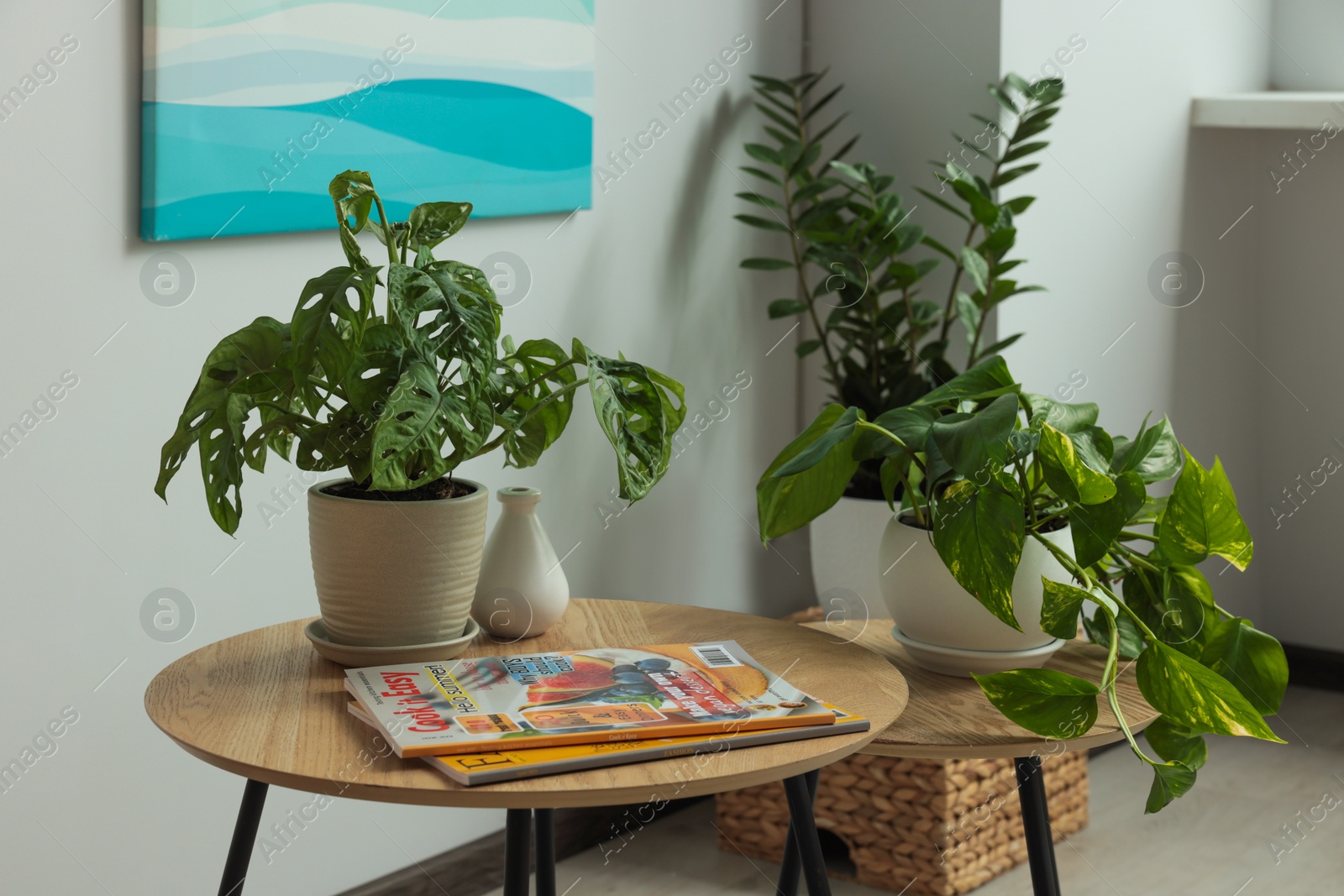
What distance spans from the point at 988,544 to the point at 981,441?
0.30 ft

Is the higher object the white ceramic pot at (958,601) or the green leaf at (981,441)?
the green leaf at (981,441)

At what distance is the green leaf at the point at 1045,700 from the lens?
118cm

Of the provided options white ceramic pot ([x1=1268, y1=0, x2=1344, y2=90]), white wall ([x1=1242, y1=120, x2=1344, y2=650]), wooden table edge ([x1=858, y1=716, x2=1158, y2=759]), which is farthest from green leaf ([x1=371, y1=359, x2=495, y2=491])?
white ceramic pot ([x1=1268, y1=0, x2=1344, y2=90])

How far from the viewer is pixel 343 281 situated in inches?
44.4

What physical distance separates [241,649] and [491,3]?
985 mm

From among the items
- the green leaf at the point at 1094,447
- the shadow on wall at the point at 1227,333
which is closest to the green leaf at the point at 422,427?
the green leaf at the point at 1094,447

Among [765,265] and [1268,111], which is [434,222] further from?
[1268,111]

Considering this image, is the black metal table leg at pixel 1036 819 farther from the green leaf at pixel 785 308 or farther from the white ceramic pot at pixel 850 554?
the green leaf at pixel 785 308

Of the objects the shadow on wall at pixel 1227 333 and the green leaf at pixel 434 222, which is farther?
the shadow on wall at pixel 1227 333

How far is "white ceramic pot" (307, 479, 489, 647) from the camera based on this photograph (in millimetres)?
1193

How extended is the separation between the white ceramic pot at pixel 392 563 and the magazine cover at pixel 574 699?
4 cm

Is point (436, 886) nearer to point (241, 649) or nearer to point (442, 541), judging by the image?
point (241, 649)

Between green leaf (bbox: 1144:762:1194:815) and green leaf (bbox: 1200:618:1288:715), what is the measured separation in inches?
4.1

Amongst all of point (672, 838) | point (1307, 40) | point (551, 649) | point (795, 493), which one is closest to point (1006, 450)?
point (795, 493)
